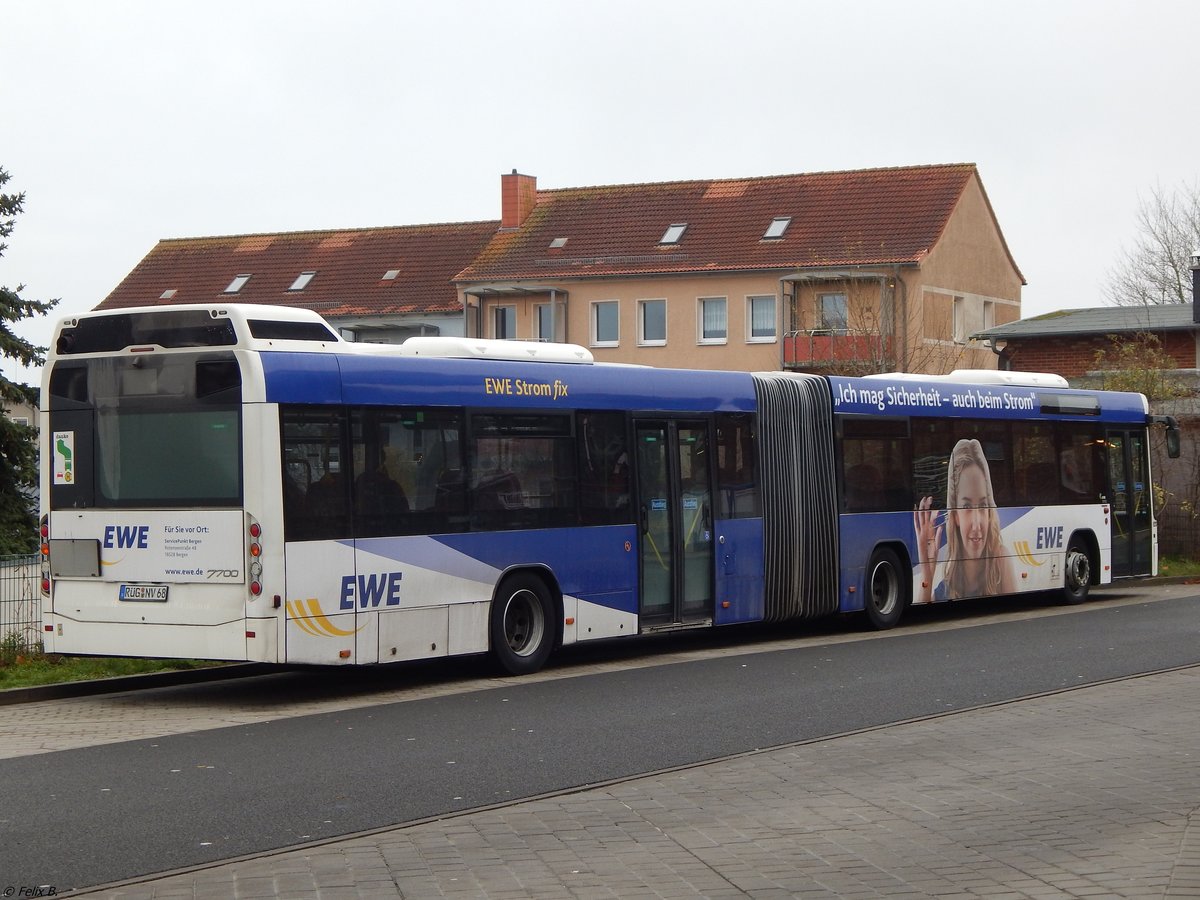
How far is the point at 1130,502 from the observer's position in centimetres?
2577

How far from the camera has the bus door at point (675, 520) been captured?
1731 centimetres

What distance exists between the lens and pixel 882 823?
8609 mm

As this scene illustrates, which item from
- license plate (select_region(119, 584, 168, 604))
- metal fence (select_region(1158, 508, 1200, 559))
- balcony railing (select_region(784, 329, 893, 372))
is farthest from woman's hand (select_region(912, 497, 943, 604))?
balcony railing (select_region(784, 329, 893, 372))

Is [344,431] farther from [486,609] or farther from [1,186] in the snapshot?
[1,186]

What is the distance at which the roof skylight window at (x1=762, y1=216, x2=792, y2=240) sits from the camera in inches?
2250

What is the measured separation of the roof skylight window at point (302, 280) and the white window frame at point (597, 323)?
12.5 metres

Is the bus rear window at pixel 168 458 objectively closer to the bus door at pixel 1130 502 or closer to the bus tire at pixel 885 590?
the bus tire at pixel 885 590

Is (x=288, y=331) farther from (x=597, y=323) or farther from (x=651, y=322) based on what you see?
(x=597, y=323)

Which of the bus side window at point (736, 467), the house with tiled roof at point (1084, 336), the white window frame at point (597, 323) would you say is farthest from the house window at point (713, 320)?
the bus side window at point (736, 467)

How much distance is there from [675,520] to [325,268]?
165ft

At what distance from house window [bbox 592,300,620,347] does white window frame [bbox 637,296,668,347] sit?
79 cm

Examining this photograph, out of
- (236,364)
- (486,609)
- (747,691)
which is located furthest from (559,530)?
(236,364)

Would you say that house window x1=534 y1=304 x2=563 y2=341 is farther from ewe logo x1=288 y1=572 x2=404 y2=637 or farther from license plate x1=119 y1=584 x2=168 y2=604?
license plate x1=119 y1=584 x2=168 y2=604

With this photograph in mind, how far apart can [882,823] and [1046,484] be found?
625 inches
